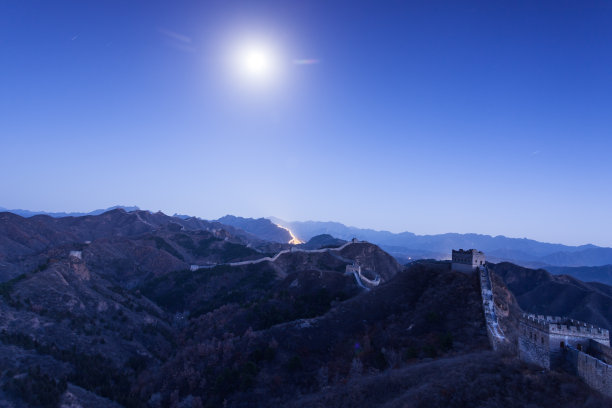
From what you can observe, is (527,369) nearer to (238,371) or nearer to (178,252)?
(238,371)

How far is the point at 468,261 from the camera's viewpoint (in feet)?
126

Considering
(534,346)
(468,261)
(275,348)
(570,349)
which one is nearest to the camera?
(570,349)

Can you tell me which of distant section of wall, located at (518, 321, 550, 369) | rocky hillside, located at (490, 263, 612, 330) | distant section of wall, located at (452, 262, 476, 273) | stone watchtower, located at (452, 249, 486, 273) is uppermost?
stone watchtower, located at (452, 249, 486, 273)

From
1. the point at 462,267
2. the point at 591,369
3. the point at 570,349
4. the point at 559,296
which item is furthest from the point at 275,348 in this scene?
the point at 559,296

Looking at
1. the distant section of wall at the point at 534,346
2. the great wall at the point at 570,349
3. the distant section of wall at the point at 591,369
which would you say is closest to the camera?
the distant section of wall at the point at 591,369

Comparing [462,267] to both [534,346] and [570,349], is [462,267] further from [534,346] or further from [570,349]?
[570,349]

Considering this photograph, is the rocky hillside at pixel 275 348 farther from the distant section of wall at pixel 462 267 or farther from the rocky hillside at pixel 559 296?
the rocky hillside at pixel 559 296

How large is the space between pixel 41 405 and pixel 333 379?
23.4m

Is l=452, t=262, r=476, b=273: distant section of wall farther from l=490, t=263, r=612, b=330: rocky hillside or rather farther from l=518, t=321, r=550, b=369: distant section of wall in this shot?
l=490, t=263, r=612, b=330: rocky hillside

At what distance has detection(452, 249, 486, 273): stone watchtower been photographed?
125 ft

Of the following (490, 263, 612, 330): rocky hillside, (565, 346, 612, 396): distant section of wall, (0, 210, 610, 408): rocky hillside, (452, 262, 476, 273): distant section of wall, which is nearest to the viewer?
(565, 346, 612, 396): distant section of wall

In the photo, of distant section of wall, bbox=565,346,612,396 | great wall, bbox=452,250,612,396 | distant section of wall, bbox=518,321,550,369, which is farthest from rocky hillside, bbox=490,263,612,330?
distant section of wall, bbox=565,346,612,396

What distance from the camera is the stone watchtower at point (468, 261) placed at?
38156 mm

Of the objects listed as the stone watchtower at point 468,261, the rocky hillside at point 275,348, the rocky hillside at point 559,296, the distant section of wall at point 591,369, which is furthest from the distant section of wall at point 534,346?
the rocky hillside at point 559,296
